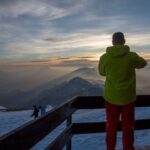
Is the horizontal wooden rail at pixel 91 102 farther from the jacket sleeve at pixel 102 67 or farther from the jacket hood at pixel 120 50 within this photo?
the jacket hood at pixel 120 50

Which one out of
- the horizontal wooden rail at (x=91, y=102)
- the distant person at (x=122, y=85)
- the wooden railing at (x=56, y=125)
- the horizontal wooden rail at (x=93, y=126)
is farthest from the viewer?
the horizontal wooden rail at (x=91, y=102)

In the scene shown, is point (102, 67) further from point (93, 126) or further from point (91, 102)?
point (93, 126)

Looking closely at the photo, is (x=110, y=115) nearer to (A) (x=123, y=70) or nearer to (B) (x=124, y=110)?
(B) (x=124, y=110)

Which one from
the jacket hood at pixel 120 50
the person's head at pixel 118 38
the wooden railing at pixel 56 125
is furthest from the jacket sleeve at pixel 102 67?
the wooden railing at pixel 56 125

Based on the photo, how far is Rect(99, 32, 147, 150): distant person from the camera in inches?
262

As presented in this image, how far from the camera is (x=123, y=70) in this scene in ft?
22.0

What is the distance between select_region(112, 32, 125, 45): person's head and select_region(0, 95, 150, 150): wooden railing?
1.30 metres

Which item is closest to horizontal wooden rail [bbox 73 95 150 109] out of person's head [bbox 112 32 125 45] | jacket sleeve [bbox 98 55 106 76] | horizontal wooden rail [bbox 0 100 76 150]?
jacket sleeve [bbox 98 55 106 76]

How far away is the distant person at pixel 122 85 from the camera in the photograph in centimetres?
666

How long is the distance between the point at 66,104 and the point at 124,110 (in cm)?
97

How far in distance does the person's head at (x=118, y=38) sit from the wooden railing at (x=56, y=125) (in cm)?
130

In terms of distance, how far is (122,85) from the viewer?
6676mm

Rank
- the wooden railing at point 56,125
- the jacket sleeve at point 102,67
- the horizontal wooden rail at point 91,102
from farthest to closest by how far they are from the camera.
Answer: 1. the horizontal wooden rail at point 91,102
2. the jacket sleeve at point 102,67
3. the wooden railing at point 56,125

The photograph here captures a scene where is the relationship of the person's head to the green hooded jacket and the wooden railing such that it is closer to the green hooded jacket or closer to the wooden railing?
the green hooded jacket
